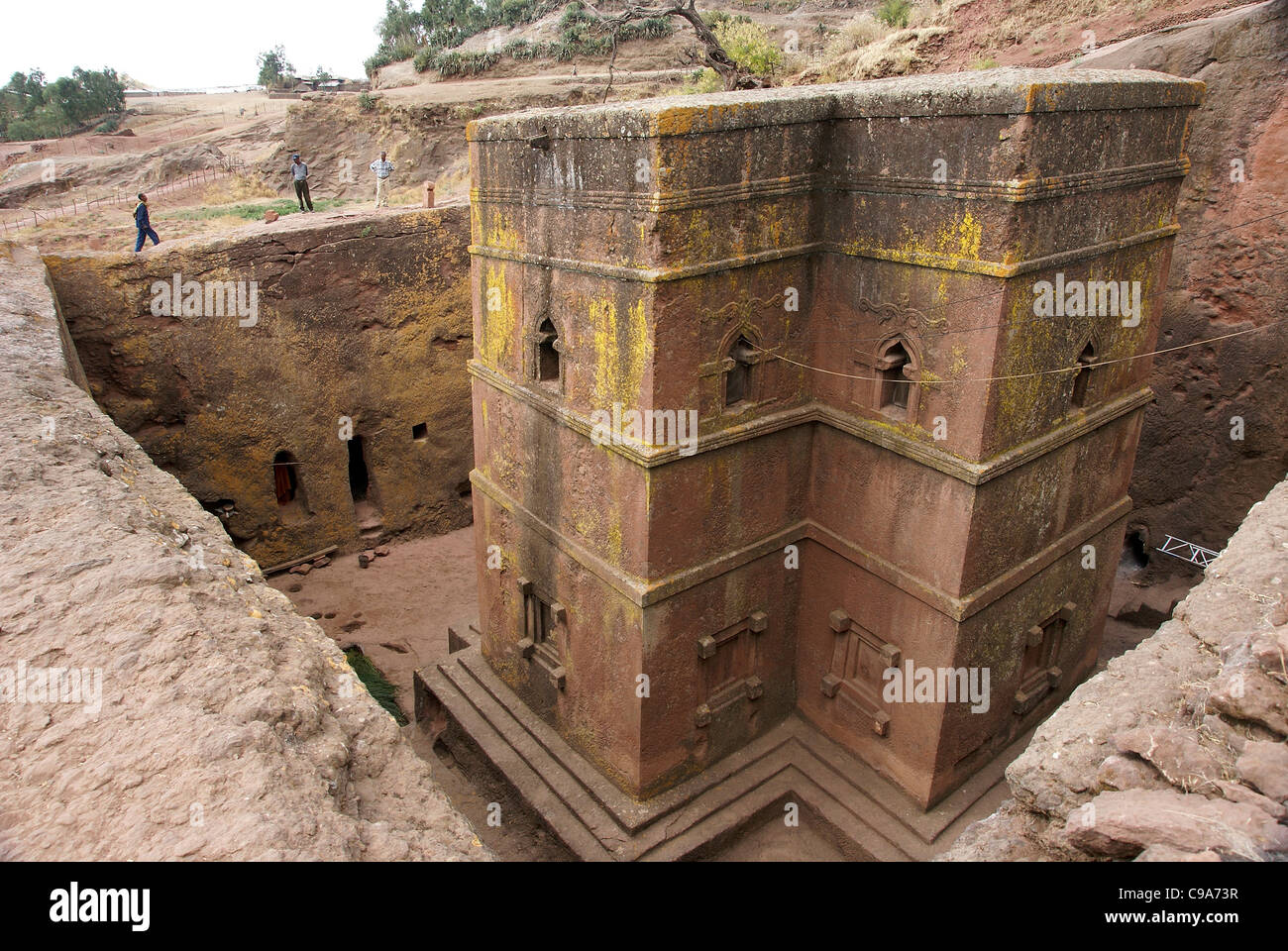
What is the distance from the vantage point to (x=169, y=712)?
3576 mm

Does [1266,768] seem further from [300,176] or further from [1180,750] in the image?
[300,176]

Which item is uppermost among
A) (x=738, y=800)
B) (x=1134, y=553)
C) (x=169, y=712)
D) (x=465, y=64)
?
(x=465, y=64)

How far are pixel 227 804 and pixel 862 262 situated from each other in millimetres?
5884

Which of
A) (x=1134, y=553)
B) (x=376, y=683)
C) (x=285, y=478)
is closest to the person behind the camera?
(x=376, y=683)

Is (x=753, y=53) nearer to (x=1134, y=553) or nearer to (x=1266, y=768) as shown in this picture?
(x=1134, y=553)

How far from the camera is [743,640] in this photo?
8.20 m

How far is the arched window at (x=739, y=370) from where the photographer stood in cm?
703

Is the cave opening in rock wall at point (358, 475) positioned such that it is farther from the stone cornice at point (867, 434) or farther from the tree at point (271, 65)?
the tree at point (271, 65)

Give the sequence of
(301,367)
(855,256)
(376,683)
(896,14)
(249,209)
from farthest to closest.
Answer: (249,209) → (896,14) → (301,367) → (376,683) → (855,256)

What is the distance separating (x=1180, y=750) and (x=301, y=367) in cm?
1245

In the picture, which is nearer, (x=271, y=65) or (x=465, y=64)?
(x=465, y=64)

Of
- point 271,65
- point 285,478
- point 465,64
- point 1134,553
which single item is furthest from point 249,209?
point 271,65

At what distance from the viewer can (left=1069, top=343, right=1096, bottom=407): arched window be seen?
725cm

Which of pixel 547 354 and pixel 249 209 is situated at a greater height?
pixel 249 209
